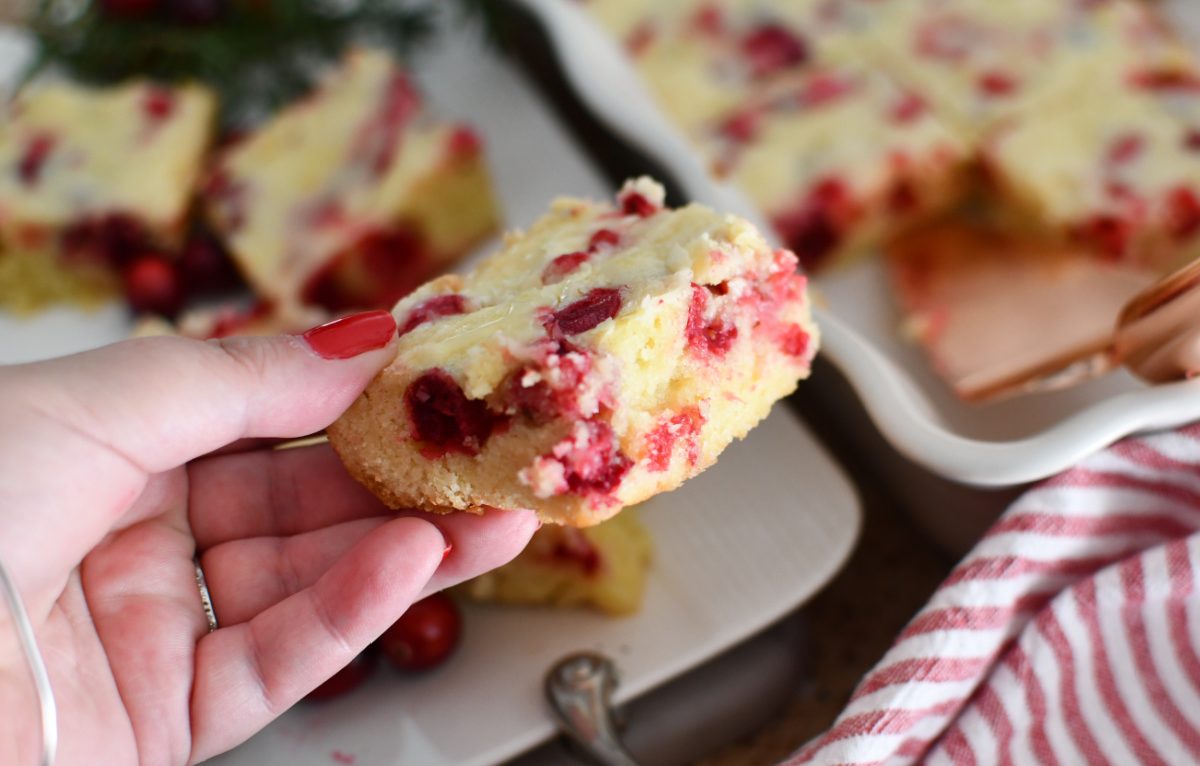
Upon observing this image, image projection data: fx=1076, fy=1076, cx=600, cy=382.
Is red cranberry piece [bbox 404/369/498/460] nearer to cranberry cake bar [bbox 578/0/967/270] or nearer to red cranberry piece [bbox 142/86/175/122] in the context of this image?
cranberry cake bar [bbox 578/0/967/270]

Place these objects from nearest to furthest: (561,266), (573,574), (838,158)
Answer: (561,266) < (573,574) < (838,158)

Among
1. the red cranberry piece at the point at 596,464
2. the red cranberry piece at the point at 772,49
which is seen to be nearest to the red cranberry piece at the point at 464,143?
the red cranberry piece at the point at 772,49

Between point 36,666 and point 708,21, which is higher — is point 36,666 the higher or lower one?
the lower one

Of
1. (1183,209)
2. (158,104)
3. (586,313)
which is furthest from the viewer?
(158,104)

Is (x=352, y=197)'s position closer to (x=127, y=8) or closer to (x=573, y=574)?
(x=127, y=8)

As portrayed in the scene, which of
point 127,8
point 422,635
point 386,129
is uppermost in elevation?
point 127,8

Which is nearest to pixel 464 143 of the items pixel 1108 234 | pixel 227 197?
pixel 227 197

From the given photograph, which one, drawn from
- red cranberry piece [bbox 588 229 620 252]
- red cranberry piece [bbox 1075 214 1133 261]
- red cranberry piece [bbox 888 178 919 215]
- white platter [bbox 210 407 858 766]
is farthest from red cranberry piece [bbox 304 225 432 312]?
red cranberry piece [bbox 1075 214 1133 261]
